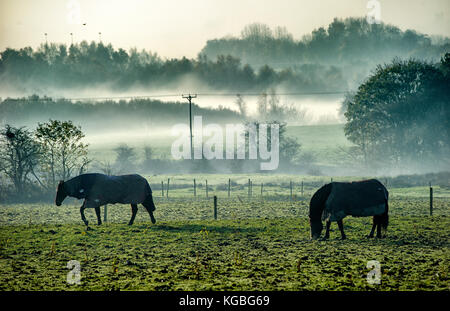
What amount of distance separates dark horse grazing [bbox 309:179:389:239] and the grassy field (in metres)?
0.86

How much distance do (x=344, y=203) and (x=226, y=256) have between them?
19.2 ft

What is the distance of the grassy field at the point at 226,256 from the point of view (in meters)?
13.7

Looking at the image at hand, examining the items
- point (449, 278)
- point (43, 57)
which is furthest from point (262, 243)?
point (43, 57)

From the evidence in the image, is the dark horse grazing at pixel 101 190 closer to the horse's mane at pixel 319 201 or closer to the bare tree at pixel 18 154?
the horse's mane at pixel 319 201

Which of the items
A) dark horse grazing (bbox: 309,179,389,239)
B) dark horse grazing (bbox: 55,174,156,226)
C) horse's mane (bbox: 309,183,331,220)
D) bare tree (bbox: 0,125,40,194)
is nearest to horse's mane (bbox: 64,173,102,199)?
dark horse grazing (bbox: 55,174,156,226)

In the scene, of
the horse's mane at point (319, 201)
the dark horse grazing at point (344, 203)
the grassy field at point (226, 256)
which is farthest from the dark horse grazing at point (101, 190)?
the dark horse grazing at point (344, 203)

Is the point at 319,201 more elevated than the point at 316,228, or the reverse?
the point at 319,201

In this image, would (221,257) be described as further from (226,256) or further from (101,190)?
(101,190)

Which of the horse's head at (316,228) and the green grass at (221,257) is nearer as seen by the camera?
the green grass at (221,257)

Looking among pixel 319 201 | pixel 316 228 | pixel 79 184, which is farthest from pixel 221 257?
pixel 79 184

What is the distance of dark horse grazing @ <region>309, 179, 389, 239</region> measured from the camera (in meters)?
20.7

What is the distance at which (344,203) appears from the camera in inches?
813

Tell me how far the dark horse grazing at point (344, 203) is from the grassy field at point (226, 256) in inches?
34.0

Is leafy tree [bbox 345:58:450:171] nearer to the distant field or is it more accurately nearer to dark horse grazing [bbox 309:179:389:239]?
the distant field
